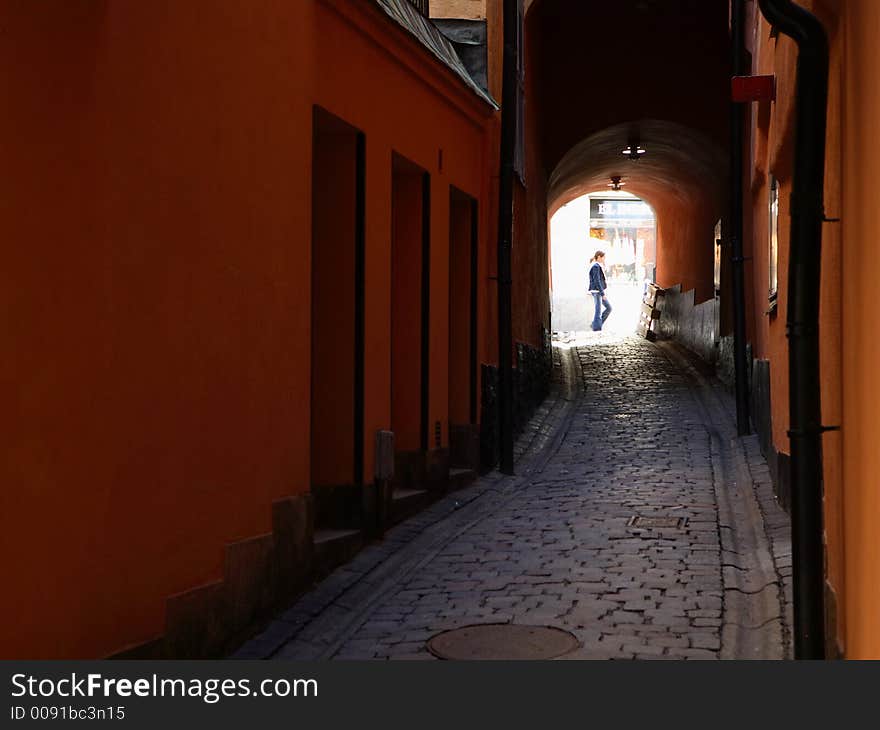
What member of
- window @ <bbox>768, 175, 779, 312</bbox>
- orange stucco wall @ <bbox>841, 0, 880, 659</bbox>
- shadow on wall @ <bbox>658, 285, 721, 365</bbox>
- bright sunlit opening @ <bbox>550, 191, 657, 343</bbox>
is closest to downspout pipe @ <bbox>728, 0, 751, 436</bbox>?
window @ <bbox>768, 175, 779, 312</bbox>

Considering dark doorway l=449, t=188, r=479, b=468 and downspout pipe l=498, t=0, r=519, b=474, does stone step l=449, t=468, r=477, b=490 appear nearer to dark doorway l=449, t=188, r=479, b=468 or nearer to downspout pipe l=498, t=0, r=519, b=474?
dark doorway l=449, t=188, r=479, b=468

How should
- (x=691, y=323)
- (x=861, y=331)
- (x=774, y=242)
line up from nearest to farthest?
(x=861, y=331), (x=774, y=242), (x=691, y=323)

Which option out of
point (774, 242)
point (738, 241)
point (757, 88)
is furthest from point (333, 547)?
point (738, 241)

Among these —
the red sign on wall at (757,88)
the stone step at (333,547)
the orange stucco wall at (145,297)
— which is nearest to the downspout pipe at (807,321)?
the orange stucco wall at (145,297)

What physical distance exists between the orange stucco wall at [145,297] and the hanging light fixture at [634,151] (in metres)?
14.5

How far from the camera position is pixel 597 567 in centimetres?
793

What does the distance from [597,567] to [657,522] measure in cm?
162

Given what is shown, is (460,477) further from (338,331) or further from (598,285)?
(598,285)

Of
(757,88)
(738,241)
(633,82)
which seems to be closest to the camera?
(757,88)

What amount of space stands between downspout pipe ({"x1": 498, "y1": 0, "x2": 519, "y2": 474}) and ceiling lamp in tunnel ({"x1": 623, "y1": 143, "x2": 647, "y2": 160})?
9.08 metres

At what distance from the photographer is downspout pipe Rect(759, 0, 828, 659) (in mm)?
4949

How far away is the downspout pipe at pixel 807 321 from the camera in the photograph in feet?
16.2

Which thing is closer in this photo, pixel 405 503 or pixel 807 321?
pixel 807 321

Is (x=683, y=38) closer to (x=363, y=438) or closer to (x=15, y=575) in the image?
(x=363, y=438)
